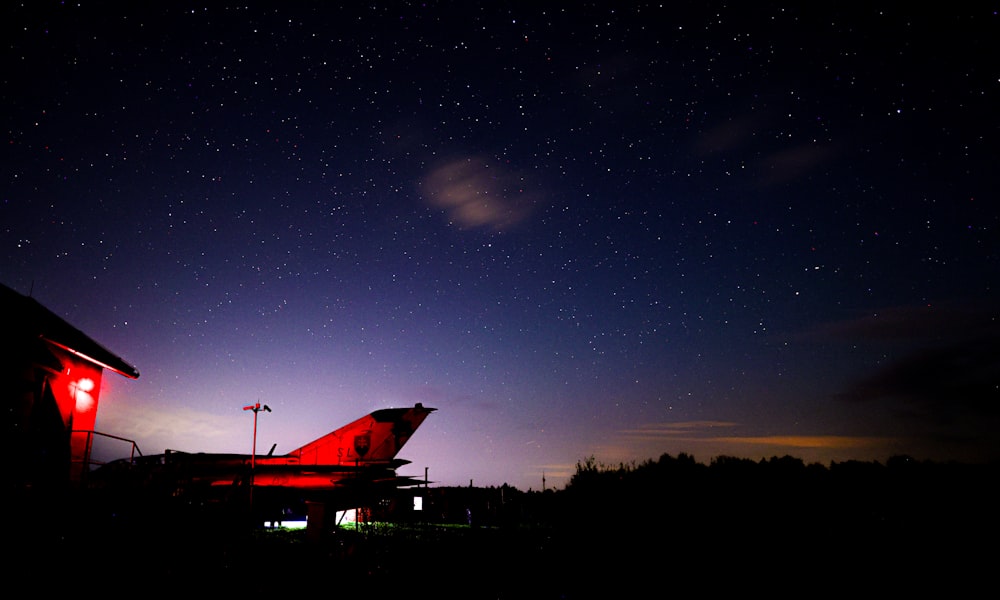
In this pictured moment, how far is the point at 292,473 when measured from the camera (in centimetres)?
2134

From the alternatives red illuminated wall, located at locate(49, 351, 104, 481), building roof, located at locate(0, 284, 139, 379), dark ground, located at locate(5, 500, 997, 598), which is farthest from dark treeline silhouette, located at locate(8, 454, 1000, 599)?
building roof, located at locate(0, 284, 139, 379)

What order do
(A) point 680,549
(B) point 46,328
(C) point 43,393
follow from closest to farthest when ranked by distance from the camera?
1. (B) point 46,328
2. (C) point 43,393
3. (A) point 680,549

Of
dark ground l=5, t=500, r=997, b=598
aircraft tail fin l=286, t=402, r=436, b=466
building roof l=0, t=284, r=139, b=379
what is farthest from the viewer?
aircraft tail fin l=286, t=402, r=436, b=466

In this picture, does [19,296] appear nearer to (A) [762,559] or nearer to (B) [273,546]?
(B) [273,546]

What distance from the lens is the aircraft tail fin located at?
92.7 feet

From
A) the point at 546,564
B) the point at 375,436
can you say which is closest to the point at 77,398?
the point at 375,436

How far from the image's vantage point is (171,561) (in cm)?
1222

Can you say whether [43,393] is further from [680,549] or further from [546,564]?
[680,549]

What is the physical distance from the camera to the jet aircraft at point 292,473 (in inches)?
707

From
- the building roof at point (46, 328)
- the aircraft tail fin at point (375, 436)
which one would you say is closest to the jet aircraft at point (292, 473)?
the aircraft tail fin at point (375, 436)

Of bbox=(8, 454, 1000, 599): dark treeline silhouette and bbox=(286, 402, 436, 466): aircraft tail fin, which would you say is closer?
bbox=(8, 454, 1000, 599): dark treeline silhouette

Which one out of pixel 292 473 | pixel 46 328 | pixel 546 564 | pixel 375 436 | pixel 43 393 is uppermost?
pixel 46 328

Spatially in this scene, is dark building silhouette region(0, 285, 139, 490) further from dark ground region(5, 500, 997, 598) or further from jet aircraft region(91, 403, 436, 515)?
dark ground region(5, 500, 997, 598)

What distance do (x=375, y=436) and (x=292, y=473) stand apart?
24.0 feet
